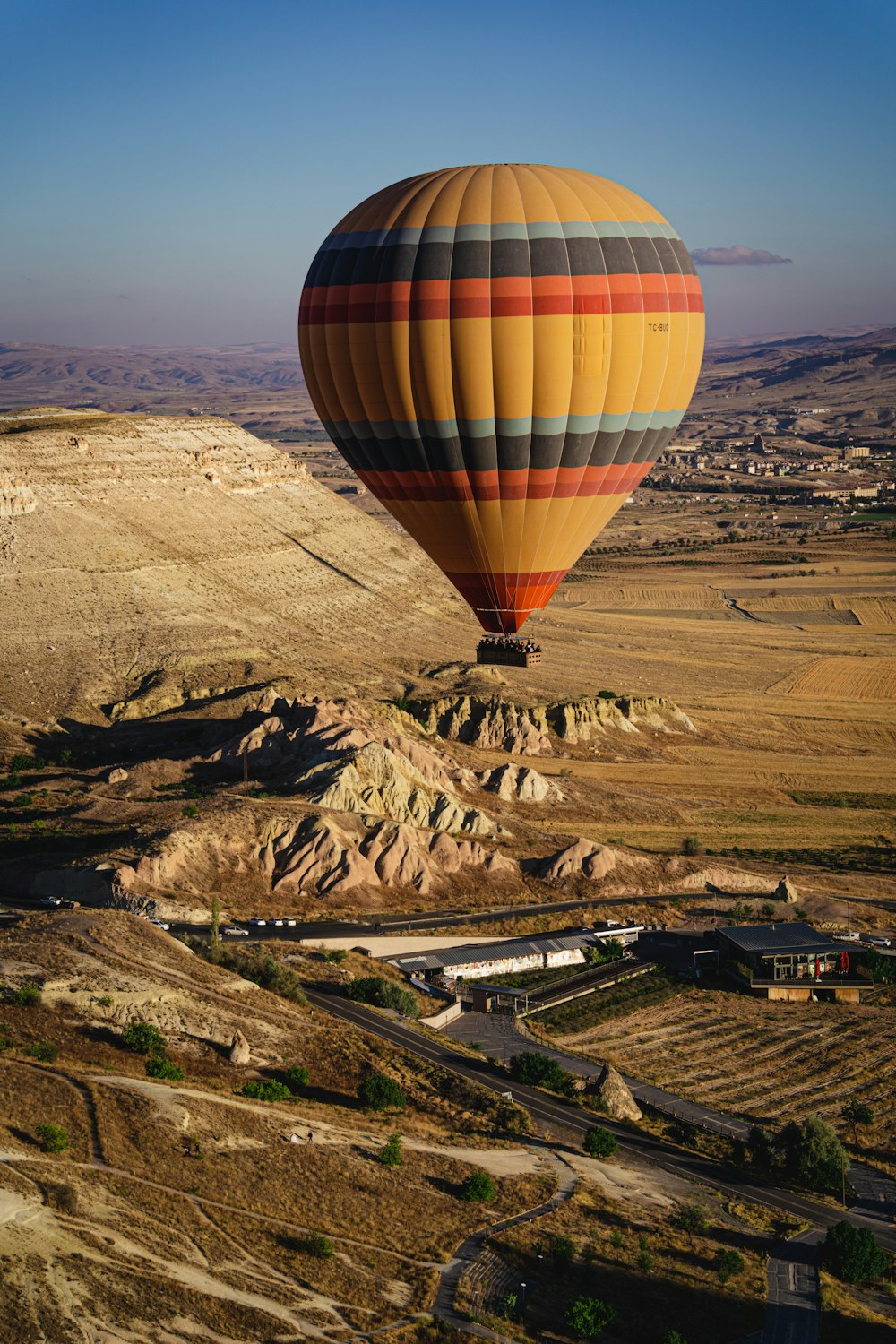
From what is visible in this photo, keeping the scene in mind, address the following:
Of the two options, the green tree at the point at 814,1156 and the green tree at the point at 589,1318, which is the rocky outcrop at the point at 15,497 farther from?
the green tree at the point at 589,1318

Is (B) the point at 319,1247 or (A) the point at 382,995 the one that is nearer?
(B) the point at 319,1247

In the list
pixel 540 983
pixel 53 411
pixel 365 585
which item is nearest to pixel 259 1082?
pixel 540 983

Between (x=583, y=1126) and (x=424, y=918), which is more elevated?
(x=424, y=918)

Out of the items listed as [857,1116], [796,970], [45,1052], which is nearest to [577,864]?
[796,970]

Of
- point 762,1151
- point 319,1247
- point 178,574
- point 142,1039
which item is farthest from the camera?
point 178,574

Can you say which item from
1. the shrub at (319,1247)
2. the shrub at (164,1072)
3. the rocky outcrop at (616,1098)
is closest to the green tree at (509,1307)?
the shrub at (319,1247)

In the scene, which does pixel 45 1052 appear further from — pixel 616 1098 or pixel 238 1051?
pixel 616 1098

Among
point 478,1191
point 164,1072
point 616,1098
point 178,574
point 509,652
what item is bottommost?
point 616,1098
